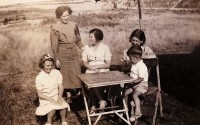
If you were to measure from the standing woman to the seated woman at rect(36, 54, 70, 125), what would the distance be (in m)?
0.69

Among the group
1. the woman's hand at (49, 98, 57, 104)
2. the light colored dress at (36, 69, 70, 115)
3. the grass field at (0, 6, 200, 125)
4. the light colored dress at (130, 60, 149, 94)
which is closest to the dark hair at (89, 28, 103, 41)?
the light colored dress at (130, 60, 149, 94)

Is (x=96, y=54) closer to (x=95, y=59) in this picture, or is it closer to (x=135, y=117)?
(x=95, y=59)

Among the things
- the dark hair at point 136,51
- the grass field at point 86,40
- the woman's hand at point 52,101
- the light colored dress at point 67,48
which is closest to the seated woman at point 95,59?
the light colored dress at point 67,48

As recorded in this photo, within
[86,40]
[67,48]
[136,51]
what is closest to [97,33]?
[136,51]

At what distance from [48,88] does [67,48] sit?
110cm

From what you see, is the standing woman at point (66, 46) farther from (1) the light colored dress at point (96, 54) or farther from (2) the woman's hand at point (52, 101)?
(2) the woman's hand at point (52, 101)

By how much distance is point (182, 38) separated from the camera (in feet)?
23.9

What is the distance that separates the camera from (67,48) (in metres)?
5.28

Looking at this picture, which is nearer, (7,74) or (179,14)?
(7,74)

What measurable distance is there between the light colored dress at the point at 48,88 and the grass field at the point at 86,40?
100 centimetres

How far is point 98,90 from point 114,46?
2.64 m

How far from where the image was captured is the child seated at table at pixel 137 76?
4.28 metres

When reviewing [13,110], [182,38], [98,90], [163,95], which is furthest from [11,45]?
[182,38]

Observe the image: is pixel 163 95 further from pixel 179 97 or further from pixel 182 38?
pixel 182 38
